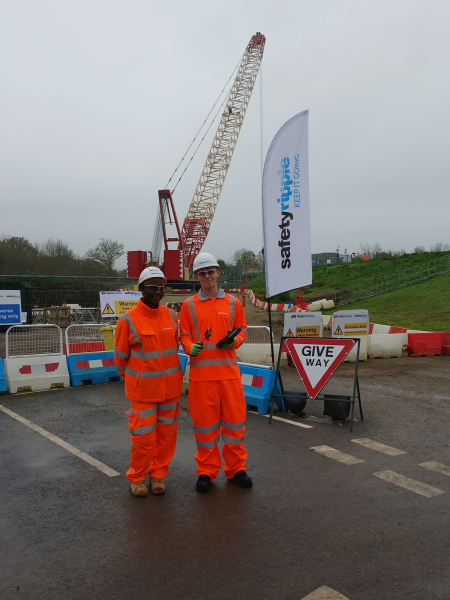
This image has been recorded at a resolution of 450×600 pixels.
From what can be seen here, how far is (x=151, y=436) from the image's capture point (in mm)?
4379

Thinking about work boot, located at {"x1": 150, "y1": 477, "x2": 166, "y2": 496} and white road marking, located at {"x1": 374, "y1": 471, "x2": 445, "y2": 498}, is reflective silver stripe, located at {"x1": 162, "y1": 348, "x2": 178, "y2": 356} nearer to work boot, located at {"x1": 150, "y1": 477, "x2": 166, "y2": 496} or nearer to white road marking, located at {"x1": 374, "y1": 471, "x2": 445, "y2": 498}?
work boot, located at {"x1": 150, "y1": 477, "x2": 166, "y2": 496}

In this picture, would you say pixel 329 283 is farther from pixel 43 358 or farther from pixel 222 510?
pixel 222 510

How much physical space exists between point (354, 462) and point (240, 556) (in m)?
2.37

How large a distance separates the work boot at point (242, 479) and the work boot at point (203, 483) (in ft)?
0.91

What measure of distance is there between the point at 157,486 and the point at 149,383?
970 millimetres

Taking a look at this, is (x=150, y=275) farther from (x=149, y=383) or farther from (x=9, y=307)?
Answer: (x=9, y=307)

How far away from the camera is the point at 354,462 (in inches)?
210

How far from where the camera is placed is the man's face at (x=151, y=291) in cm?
454

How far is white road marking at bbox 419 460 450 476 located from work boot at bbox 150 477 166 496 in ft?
9.23

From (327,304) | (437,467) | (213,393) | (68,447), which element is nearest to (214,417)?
(213,393)

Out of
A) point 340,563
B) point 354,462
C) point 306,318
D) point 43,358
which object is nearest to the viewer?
point 340,563

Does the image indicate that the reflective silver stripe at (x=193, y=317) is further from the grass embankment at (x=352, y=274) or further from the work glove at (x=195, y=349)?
the grass embankment at (x=352, y=274)

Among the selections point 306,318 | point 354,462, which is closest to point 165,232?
point 306,318

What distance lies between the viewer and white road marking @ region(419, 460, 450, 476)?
5.07m
